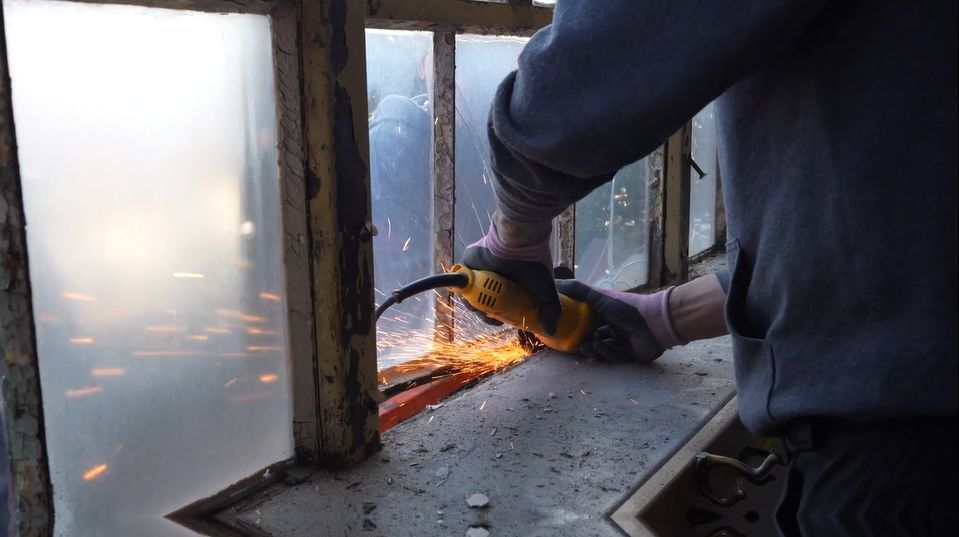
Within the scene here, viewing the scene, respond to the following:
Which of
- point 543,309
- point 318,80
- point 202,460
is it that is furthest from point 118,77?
point 543,309

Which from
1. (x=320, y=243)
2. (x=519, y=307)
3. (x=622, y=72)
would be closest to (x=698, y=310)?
(x=519, y=307)

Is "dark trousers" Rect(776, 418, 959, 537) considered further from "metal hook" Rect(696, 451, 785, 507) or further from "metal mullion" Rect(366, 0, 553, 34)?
"metal mullion" Rect(366, 0, 553, 34)

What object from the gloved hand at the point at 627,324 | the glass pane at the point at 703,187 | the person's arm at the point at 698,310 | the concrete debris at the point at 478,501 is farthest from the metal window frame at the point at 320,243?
the glass pane at the point at 703,187

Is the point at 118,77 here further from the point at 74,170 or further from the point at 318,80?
the point at 318,80

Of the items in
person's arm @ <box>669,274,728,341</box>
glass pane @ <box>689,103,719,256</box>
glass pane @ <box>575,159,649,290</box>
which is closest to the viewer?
person's arm @ <box>669,274,728,341</box>

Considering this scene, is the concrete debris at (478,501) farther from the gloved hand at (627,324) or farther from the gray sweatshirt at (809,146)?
the gloved hand at (627,324)

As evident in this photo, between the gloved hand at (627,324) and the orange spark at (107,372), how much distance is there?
1198mm

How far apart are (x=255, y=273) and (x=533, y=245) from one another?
644 mm

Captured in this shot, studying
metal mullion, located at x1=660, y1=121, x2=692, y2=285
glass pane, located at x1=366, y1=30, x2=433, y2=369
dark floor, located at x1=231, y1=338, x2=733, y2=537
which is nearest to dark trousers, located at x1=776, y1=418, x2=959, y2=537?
dark floor, located at x1=231, y1=338, x2=733, y2=537

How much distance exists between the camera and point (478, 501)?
1445 millimetres

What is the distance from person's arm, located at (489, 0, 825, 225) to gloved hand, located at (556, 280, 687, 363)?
3.64 feet

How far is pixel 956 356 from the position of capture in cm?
79

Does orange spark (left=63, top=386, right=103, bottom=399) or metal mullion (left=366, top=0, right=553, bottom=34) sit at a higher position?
metal mullion (left=366, top=0, right=553, bottom=34)

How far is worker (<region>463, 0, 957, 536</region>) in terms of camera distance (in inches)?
30.5
